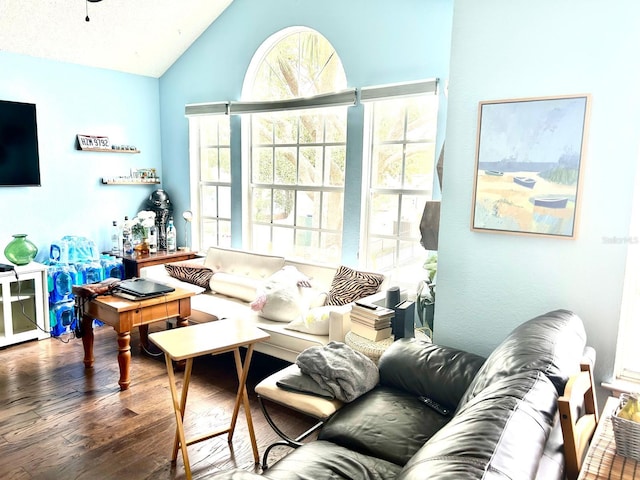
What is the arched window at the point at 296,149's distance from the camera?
4.04m

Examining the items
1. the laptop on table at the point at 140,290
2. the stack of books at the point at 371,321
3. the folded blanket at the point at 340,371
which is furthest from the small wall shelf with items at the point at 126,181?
the folded blanket at the point at 340,371

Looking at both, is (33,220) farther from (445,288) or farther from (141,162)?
(445,288)

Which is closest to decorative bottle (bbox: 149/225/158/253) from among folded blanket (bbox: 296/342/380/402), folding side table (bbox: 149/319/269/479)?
folding side table (bbox: 149/319/269/479)

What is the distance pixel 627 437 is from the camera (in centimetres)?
132

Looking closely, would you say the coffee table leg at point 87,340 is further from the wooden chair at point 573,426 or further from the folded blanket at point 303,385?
the wooden chair at point 573,426

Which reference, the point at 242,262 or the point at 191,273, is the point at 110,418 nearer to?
the point at 191,273

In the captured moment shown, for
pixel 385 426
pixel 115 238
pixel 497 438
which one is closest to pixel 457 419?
pixel 497 438

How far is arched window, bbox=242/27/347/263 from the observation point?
4039mm

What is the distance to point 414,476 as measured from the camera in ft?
3.29

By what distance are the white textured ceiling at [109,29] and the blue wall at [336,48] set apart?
8.5 inches

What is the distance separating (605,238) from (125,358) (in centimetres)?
298

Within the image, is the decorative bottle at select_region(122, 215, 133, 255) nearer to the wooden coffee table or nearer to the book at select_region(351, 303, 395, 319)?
the wooden coffee table

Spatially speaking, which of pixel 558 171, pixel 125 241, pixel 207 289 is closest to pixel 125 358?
pixel 207 289

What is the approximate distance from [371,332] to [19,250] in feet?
10.4
